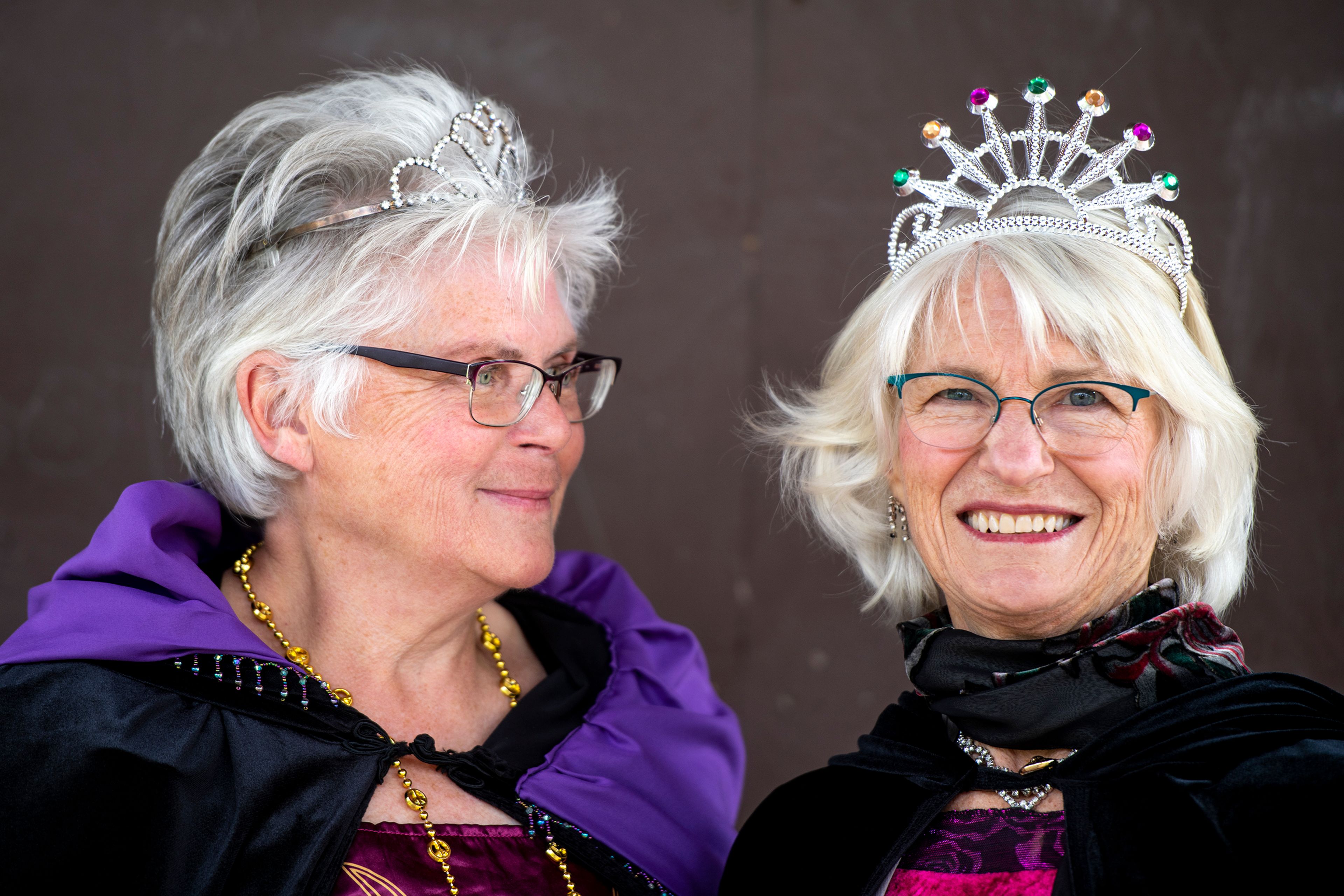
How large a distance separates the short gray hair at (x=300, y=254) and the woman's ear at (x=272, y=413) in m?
0.02

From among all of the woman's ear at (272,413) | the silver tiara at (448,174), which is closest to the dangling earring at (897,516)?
the silver tiara at (448,174)

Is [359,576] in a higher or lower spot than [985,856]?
lower

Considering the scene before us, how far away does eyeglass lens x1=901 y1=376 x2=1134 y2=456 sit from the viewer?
177 cm

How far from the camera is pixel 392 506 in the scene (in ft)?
6.88

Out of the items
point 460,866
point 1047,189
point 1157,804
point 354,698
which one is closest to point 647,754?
point 460,866

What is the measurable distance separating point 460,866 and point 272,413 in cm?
92

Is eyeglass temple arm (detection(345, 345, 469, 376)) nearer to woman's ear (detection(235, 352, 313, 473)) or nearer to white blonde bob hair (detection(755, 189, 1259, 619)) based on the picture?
woman's ear (detection(235, 352, 313, 473))

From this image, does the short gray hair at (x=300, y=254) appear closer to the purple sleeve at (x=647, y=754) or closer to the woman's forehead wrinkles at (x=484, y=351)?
the woman's forehead wrinkles at (x=484, y=351)

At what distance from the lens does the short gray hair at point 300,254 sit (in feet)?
6.89

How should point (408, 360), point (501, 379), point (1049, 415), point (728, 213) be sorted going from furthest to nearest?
point (728, 213), point (501, 379), point (408, 360), point (1049, 415)

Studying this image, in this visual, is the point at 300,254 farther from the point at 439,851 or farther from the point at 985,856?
the point at 985,856

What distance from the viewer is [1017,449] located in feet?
5.82

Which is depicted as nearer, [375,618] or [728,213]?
[375,618]

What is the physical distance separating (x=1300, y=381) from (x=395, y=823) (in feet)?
9.15
